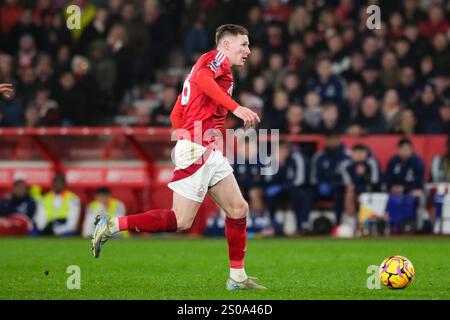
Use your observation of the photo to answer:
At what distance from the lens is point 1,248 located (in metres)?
14.5

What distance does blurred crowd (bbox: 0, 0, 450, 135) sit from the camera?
18.3 m

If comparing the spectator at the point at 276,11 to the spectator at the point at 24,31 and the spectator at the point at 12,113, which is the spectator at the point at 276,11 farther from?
the spectator at the point at 12,113

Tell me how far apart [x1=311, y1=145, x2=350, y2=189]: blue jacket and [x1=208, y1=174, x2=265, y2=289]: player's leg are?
324 inches

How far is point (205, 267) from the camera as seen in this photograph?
11.4m

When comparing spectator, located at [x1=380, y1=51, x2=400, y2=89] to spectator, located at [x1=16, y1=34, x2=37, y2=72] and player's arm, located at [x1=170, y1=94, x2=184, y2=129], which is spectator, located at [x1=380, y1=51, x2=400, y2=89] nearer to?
spectator, located at [x1=16, y1=34, x2=37, y2=72]

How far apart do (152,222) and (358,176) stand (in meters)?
8.63

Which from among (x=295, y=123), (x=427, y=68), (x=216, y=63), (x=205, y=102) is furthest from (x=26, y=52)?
(x=216, y=63)

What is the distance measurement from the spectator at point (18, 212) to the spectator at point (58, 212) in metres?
0.18

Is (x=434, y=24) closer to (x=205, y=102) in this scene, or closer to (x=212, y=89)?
(x=205, y=102)

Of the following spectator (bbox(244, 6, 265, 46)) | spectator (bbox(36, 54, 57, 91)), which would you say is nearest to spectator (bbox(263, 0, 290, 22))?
spectator (bbox(244, 6, 265, 46))

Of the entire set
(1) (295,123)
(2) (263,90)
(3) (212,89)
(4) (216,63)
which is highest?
(4) (216,63)

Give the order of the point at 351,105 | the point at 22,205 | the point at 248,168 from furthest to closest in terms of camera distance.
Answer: the point at 351,105 < the point at 22,205 < the point at 248,168

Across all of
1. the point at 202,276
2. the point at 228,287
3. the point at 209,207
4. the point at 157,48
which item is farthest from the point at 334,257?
the point at 157,48

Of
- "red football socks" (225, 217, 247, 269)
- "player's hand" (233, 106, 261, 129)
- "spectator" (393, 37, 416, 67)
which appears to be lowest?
"red football socks" (225, 217, 247, 269)
